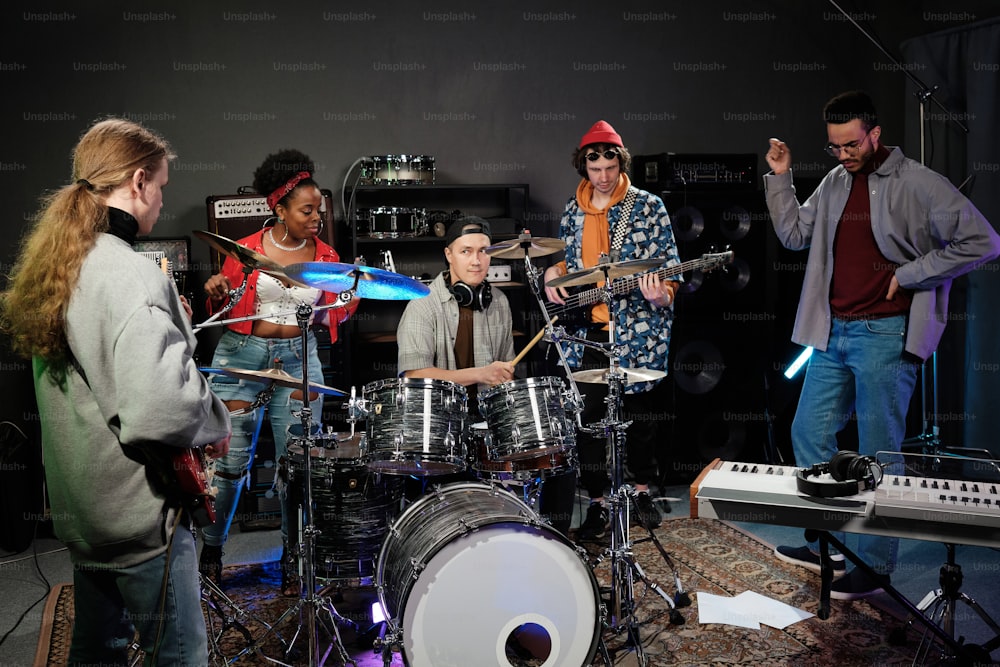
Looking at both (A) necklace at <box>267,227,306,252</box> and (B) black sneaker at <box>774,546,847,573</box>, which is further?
(A) necklace at <box>267,227,306,252</box>

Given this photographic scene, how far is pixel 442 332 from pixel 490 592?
1.38 m

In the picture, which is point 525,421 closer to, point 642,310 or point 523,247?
point 523,247

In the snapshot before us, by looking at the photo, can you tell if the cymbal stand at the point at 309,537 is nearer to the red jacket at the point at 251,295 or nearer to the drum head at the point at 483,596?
the drum head at the point at 483,596

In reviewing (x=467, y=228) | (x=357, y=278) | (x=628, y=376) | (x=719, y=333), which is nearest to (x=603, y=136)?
(x=467, y=228)

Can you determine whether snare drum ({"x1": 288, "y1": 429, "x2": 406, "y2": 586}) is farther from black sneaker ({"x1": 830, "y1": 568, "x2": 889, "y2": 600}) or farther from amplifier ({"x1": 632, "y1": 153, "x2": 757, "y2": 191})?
amplifier ({"x1": 632, "y1": 153, "x2": 757, "y2": 191})

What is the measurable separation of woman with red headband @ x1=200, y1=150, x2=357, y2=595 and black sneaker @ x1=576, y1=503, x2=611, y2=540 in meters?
1.45

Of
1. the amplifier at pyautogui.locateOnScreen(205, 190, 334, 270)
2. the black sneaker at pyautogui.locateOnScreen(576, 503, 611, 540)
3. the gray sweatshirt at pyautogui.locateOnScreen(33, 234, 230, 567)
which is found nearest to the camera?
the gray sweatshirt at pyautogui.locateOnScreen(33, 234, 230, 567)

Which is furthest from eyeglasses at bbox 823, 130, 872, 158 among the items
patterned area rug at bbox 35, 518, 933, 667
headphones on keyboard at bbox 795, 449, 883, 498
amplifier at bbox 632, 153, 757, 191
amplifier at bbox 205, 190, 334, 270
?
amplifier at bbox 205, 190, 334, 270

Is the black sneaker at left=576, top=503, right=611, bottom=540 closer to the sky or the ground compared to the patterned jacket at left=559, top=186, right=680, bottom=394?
closer to the ground

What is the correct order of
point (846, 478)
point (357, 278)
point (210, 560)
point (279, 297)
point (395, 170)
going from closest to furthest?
point (846, 478), point (357, 278), point (210, 560), point (279, 297), point (395, 170)

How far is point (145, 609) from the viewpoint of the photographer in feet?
6.01

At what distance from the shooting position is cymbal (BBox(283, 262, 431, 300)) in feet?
8.29

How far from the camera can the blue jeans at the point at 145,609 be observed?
1820 mm

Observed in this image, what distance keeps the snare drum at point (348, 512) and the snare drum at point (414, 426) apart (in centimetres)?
23
